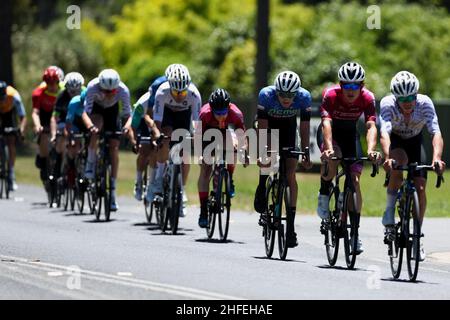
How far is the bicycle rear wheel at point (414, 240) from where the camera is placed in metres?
13.8

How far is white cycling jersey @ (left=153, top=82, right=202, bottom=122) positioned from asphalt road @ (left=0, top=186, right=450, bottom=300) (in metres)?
1.49

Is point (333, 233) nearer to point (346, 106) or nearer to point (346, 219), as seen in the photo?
point (346, 219)

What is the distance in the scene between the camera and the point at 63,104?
73.0 feet

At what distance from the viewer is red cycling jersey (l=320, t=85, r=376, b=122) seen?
15258 millimetres

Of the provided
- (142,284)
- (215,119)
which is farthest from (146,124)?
(142,284)

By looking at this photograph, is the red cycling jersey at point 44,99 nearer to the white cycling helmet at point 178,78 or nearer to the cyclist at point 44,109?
the cyclist at point 44,109

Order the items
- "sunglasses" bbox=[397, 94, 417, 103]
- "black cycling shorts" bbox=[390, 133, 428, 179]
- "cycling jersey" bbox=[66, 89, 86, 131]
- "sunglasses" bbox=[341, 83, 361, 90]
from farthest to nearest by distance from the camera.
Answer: "cycling jersey" bbox=[66, 89, 86, 131] < "sunglasses" bbox=[341, 83, 361, 90] < "black cycling shorts" bbox=[390, 133, 428, 179] < "sunglasses" bbox=[397, 94, 417, 103]

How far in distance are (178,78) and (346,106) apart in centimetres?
337

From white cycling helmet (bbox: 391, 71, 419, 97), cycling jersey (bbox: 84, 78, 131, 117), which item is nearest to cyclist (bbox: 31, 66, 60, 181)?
cycling jersey (bbox: 84, 78, 131, 117)

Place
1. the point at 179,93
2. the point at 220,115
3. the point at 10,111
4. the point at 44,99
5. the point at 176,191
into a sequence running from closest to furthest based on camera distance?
the point at 220,115, the point at 176,191, the point at 179,93, the point at 44,99, the point at 10,111

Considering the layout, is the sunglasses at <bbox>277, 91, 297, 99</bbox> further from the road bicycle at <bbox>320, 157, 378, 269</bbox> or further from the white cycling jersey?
the white cycling jersey

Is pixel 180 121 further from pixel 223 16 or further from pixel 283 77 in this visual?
pixel 223 16

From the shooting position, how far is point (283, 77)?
1560 cm

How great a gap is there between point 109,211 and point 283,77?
5338mm
